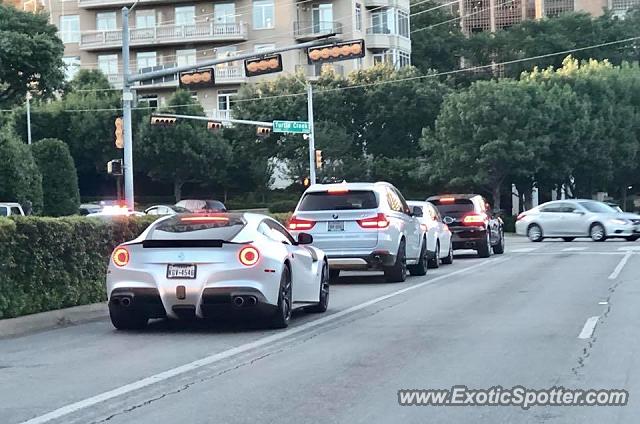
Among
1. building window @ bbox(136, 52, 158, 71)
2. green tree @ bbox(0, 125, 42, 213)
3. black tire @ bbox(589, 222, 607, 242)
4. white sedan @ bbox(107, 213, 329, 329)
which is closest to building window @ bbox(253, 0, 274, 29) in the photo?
building window @ bbox(136, 52, 158, 71)

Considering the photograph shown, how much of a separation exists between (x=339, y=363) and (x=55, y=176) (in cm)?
4223

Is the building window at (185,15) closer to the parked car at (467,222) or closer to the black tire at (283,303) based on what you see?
the parked car at (467,222)

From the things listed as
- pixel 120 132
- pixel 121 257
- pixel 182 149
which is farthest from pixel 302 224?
pixel 182 149

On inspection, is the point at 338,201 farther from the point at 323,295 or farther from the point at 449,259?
the point at 449,259

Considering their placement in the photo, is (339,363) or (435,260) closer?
(339,363)

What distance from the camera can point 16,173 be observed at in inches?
1780

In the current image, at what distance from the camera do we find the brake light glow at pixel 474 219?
2894cm

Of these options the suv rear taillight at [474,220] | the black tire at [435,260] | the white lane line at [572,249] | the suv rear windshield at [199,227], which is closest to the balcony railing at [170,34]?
the white lane line at [572,249]

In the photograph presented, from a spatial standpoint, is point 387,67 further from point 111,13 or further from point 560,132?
point 111,13

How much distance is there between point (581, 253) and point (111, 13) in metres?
51.9

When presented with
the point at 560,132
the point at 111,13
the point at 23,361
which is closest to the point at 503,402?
the point at 23,361

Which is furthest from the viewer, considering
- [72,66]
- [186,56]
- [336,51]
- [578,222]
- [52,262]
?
[72,66]

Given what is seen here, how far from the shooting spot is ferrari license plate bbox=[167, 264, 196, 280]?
12352 millimetres

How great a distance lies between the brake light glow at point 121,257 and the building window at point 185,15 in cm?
6160
